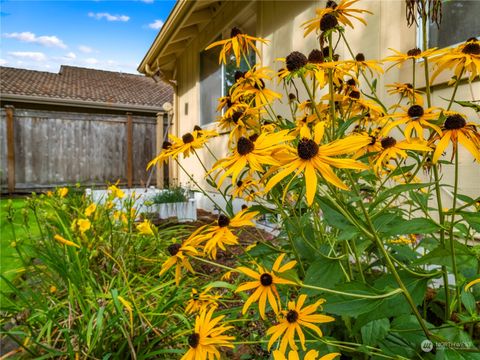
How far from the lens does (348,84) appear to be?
56.0 inches

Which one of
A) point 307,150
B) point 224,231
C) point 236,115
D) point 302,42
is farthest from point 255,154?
point 302,42

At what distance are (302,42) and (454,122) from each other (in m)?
3.36

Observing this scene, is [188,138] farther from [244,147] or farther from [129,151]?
[129,151]

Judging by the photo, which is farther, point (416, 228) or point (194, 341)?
point (194, 341)

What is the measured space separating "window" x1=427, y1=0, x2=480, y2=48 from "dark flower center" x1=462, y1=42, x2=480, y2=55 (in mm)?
1562

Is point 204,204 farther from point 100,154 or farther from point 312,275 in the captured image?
point 312,275

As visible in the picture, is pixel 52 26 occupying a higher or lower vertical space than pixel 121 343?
higher

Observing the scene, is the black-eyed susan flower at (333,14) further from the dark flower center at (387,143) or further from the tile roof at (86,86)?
the tile roof at (86,86)

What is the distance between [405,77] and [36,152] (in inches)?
378

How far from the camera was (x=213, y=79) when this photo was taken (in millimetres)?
6203

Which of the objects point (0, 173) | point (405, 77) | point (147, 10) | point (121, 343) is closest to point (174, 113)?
point (147, 10)

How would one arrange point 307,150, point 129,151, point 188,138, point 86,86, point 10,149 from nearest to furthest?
point 307,150 → point 188,138 → point 10,149 → point 129,151 → point 86,86

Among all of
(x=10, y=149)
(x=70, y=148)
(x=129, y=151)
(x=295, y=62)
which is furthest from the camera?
(x=70, y=148)

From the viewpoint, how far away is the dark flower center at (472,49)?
3.29ft
